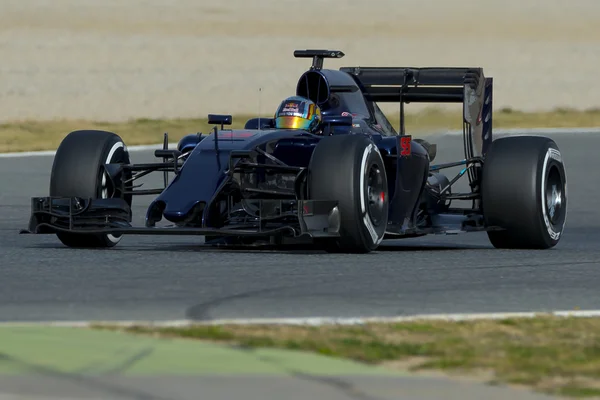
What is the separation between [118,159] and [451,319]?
6.30 m

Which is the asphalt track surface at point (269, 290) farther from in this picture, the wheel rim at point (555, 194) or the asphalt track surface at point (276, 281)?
the wheel rim at point (555, 194)

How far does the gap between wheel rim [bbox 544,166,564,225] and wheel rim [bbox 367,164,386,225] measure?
2136mm

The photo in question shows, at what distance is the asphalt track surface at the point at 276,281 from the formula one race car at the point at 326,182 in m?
0.25

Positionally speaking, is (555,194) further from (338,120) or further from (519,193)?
(338,120)

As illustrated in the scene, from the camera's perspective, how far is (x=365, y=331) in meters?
8.86

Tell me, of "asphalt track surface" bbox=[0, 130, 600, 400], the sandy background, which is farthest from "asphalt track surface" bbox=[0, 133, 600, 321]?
the sandy background

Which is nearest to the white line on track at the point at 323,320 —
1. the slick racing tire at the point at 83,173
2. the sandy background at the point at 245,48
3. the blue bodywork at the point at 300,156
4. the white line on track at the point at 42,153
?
the blue bodywork at the point at 300,156

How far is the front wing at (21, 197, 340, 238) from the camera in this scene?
13.2 meters

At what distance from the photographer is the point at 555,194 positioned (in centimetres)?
1571

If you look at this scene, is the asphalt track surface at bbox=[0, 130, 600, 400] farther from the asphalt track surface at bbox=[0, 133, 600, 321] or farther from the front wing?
the front wing

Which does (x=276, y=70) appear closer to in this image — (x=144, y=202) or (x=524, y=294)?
(x=144, y=202)

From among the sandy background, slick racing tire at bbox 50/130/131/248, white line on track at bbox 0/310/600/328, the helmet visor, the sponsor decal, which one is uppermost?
the sandy background

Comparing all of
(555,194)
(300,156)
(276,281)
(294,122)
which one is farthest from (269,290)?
(555,194)

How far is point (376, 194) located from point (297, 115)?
144 cm
